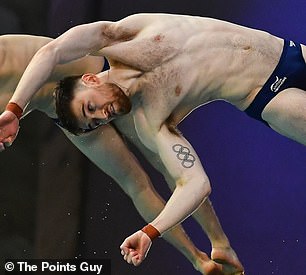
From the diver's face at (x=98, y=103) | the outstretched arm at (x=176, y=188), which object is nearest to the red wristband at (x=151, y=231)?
the outstretched arm at (x=176, y=188)

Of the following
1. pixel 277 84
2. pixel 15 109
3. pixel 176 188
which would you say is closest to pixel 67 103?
pixel 15 109

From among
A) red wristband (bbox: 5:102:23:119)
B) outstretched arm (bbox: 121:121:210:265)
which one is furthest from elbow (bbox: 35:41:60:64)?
outstretched arm (bbox: 121:121:210:265)

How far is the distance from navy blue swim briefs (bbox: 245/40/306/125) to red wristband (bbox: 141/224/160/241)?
0.36 meters

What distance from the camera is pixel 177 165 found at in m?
1.73

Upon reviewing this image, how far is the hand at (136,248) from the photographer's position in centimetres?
156

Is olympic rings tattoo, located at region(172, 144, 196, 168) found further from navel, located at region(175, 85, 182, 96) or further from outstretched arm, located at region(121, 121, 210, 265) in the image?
navel, located at region(175, 85, 182, 96)

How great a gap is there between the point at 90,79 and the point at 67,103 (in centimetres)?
7

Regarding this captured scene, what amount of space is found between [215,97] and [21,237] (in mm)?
683

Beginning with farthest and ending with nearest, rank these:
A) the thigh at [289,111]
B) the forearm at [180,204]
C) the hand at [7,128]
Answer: the thigh at [289,111] < the forearm at [180,204] < the hand at [7,128]

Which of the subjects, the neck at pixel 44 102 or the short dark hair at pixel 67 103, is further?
the neck at pixel 44 102

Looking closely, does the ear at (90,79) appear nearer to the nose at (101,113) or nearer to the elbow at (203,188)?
the nose at (101,113)

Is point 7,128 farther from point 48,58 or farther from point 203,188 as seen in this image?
point 203,188

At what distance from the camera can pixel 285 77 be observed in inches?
69.7

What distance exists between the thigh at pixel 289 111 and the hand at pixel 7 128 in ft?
1.76
